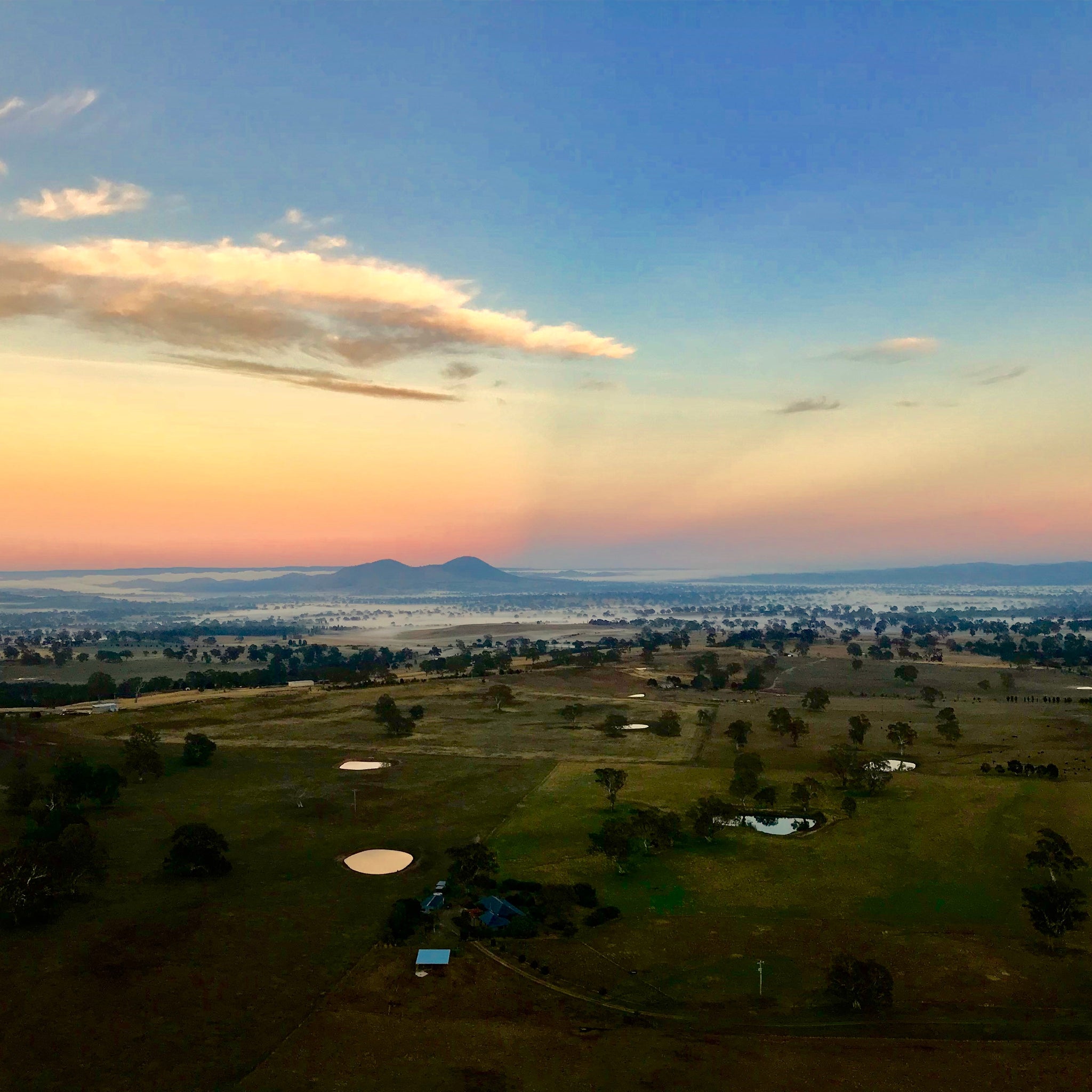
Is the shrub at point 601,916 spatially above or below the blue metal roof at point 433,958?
below

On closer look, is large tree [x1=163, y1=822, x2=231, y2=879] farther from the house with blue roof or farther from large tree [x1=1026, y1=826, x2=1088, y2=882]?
large tree [x1=1026, y1=826, x2=1088, y2=882]

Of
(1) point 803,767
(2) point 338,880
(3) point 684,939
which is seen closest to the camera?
(3) point 684,939

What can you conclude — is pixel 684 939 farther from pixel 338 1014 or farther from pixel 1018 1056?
pixel 338 1014

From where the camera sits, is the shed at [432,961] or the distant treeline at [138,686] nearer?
the shed at [432,961]

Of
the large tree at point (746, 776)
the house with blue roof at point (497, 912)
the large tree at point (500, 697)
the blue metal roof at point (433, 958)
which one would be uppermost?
the large tree at point (746, 776)

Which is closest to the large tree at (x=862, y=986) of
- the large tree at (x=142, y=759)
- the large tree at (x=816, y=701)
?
the large tree at (x=142, y=759)

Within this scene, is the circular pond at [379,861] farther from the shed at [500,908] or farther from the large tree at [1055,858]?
the large tree at [1055,858]

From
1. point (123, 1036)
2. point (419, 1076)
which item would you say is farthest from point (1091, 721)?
point (123, 1036)
